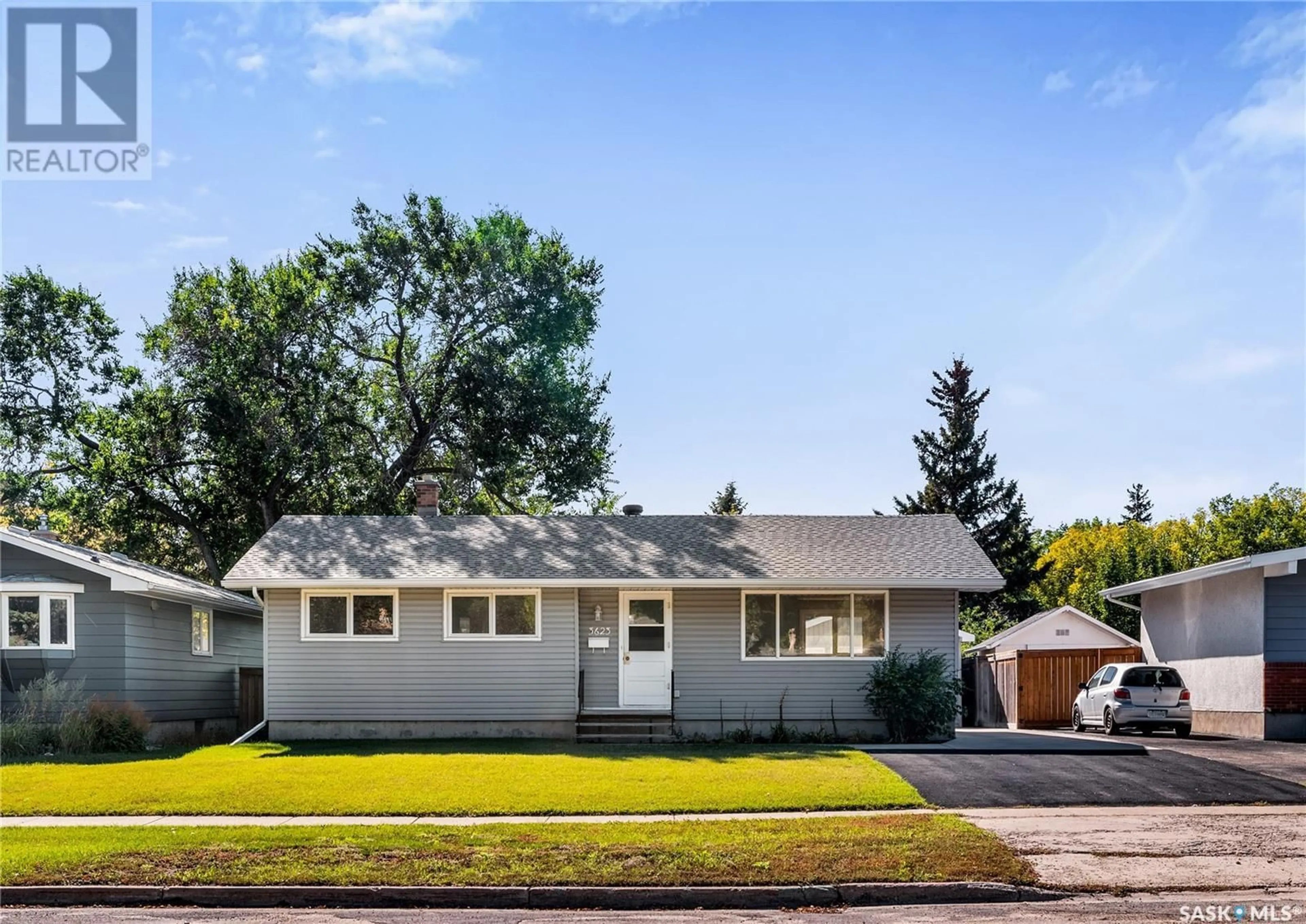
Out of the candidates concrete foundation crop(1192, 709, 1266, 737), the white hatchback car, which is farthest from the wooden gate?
concrete foundation crop(1192, 709, 1266, 737)

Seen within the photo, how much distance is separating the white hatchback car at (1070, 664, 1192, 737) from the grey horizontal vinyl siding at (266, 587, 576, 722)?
10.7 meters

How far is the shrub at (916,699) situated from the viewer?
2294cm

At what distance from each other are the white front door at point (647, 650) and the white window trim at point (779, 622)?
1348mm

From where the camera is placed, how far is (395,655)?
78.6 feet

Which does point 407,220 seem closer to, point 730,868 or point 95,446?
point 95,446

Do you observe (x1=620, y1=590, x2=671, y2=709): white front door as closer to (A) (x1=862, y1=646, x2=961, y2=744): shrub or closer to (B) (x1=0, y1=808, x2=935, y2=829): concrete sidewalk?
(A) (x1=862, y1=646, x2=961, y2=744): shrub

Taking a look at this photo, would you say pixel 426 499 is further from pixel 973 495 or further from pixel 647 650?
pixel 973 495

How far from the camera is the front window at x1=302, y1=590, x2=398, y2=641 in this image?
2403 cm

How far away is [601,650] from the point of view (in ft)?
79.6

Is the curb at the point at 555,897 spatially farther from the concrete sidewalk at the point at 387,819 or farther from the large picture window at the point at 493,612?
the large picture window at the point at 493,612

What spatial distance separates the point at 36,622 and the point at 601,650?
1015 centimetres

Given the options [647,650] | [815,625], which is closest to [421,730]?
[647,650]

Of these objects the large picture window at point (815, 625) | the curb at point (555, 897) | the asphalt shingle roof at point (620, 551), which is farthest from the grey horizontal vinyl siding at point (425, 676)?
the curb at point (555, 897)

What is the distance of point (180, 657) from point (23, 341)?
1615 cm
